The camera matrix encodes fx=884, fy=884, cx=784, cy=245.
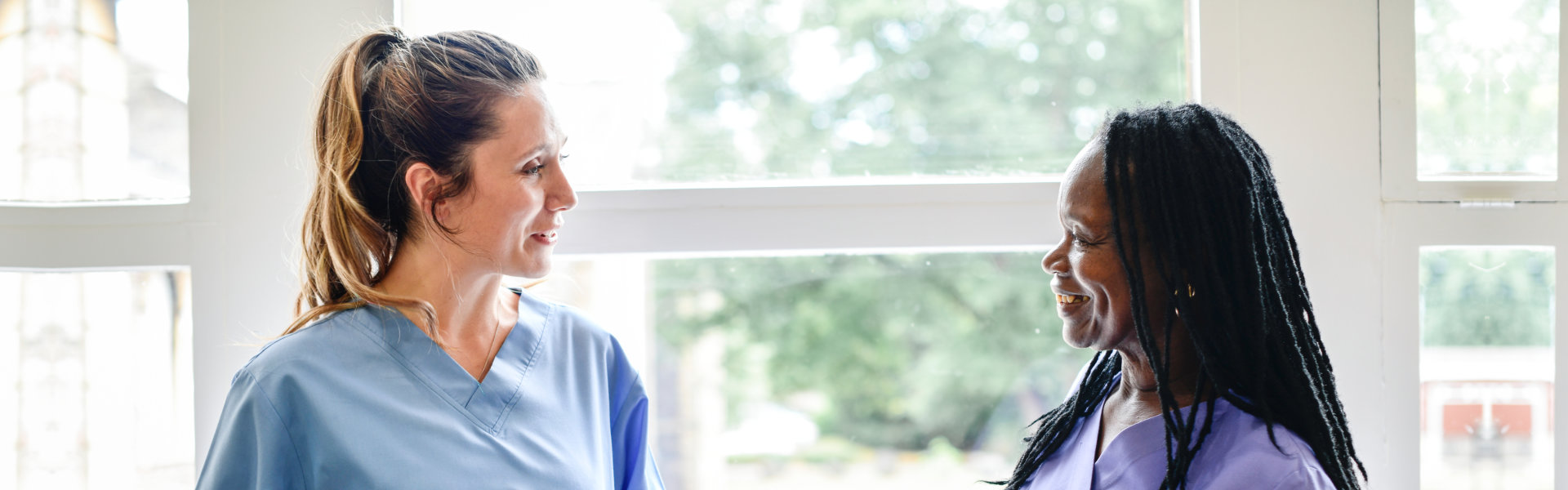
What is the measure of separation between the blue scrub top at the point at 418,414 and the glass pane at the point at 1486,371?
104 centimetres

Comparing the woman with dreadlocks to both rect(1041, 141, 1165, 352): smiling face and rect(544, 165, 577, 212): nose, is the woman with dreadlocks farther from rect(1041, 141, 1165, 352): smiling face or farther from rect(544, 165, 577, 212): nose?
rect(544, 165, 577, 212): nose

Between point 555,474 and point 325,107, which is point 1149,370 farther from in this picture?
point 325,107

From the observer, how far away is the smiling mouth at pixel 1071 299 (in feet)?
2.79

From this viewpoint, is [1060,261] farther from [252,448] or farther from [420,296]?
[252,448]

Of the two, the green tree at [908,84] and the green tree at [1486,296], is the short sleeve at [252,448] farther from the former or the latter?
the green tree at [1486,296]

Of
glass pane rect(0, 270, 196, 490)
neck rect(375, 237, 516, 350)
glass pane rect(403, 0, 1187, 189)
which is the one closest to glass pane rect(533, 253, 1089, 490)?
glass pane rect(403, 0, 1187, 189)

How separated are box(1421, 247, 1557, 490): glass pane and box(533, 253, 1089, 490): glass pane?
1.48ft

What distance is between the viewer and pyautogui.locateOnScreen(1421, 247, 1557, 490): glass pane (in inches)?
45.8

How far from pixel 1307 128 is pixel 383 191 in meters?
1.13

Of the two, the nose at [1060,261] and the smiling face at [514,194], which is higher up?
the smiling face at [514,194]

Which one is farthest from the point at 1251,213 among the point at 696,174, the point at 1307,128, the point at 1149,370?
the point at 696,174

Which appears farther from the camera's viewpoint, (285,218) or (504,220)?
(285,218)

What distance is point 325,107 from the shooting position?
37.2 inches

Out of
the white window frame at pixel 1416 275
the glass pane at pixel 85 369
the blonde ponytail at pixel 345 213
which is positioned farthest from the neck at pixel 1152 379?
the glass pane at pixel 85 369
